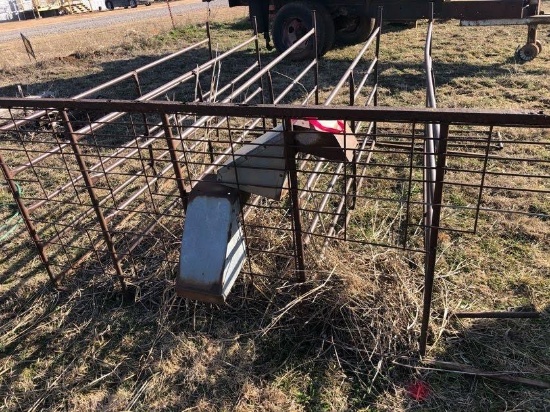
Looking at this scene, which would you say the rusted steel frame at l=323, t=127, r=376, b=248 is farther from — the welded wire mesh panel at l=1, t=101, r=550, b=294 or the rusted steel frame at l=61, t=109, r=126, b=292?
the rusted steel frame at l=61, t=109, r=126, b=292

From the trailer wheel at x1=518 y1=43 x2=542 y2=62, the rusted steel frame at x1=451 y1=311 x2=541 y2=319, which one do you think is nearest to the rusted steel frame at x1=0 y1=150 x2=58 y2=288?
the rusted steel frame at x1=451 y1=311 x2=541 y2=319

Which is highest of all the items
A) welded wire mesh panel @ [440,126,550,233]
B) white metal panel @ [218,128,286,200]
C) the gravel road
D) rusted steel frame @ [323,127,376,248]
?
white metal panel @ [218,128,286,200]

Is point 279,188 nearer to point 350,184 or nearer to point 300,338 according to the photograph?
point 300,338

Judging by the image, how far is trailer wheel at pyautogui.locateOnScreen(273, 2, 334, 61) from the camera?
8102 millimetres

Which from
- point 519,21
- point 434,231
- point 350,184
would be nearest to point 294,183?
point 434,231

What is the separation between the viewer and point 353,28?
930cm

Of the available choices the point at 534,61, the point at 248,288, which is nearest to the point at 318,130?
the point at 248,288

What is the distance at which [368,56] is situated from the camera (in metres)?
8.63

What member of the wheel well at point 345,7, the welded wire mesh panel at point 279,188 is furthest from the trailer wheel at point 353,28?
the welded wire mesh panel at point 279,188

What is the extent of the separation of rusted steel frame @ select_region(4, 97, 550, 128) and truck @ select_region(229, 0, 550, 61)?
4767mm

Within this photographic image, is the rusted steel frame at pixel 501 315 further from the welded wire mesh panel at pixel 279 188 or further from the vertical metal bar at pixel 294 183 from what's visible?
the vertical metal bar at pixel 294 183

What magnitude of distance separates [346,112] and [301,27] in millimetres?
7150

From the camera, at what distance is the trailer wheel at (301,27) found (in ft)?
26.6

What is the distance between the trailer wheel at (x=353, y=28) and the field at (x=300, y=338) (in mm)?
6520
